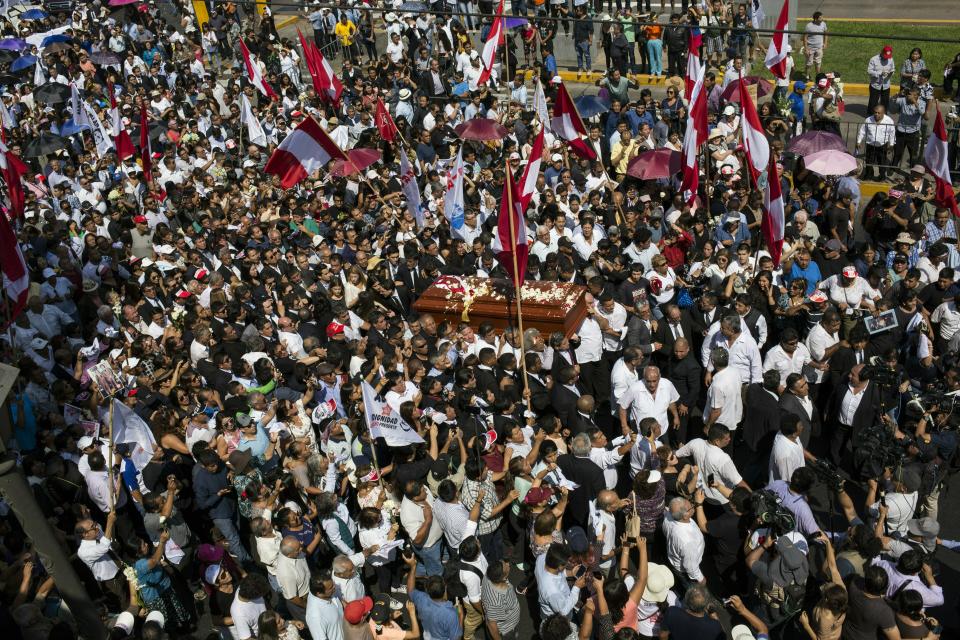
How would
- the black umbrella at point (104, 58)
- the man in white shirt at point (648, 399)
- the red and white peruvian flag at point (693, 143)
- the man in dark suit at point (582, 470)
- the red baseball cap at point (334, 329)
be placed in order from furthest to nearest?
the black umbrella at point (104, 58), the red and white peruvian flag at point (693, 143), the red baseball cap at point (334, 329), the man in white shirt at point (648, 399), the man in dark suit at point (582, 470)

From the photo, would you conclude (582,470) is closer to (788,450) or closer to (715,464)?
(715,464)

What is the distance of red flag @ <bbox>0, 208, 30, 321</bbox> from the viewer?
972cm

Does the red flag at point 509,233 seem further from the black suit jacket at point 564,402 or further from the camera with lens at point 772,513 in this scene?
the camera with lens at point 772,513

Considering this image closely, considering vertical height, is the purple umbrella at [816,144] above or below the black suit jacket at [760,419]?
above

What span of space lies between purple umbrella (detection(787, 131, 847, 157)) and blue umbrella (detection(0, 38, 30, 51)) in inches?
795

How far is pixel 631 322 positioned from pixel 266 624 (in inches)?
203

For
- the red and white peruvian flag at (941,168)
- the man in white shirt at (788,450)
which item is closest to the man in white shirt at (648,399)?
the man in white shirt at (788,450)

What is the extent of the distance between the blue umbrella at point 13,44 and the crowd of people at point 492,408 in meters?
11.0

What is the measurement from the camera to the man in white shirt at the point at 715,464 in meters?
7.86

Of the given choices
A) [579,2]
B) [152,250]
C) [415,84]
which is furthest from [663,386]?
[579,2]

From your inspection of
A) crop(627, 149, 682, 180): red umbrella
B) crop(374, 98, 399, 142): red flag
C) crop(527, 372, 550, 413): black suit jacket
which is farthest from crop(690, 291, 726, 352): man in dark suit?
crop(374, 98, 399, 142): red flag

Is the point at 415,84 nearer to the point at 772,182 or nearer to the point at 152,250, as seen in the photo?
the point at 152,250

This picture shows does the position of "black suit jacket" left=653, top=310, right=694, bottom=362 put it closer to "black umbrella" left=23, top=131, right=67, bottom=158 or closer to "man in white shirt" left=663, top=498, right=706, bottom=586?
"man in white shirt" left=663, top=498, right=706, bottom=586

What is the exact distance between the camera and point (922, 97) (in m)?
15.8
